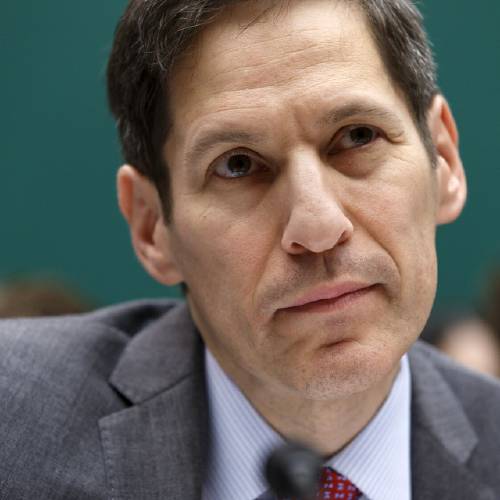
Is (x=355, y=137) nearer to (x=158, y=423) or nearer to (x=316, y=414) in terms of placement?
(x=316, y=414)

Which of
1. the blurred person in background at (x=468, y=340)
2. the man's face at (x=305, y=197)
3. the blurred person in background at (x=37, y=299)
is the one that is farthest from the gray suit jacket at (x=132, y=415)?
the blurred person in background at (x=468, y=340)

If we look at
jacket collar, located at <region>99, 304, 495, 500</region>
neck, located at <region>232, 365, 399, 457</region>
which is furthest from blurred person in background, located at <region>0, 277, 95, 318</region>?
neck, located at <region>232, 365, 399, 457</region>

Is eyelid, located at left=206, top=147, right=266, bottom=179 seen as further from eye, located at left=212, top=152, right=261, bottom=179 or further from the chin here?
the chin

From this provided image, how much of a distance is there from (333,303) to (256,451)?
467 millimetres

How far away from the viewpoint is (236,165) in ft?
5.88

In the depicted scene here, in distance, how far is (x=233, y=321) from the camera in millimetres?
1811

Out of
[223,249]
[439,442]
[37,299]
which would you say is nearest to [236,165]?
[223,249]

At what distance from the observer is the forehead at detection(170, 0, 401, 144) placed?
1.71 m

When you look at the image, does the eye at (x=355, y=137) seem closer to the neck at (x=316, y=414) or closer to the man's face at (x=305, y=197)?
the man's face at (x=305, y=197)

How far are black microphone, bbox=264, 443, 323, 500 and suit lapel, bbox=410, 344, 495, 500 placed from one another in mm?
1080

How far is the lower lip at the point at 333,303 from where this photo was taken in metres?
1.69

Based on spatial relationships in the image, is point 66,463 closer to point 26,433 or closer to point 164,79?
point 26,433

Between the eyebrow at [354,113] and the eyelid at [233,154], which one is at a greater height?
the eyebrow at [354,113]

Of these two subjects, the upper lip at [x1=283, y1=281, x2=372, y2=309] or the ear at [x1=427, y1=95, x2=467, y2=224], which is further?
the ear at [x1=427, y1=95, x2=467, y2=224]
